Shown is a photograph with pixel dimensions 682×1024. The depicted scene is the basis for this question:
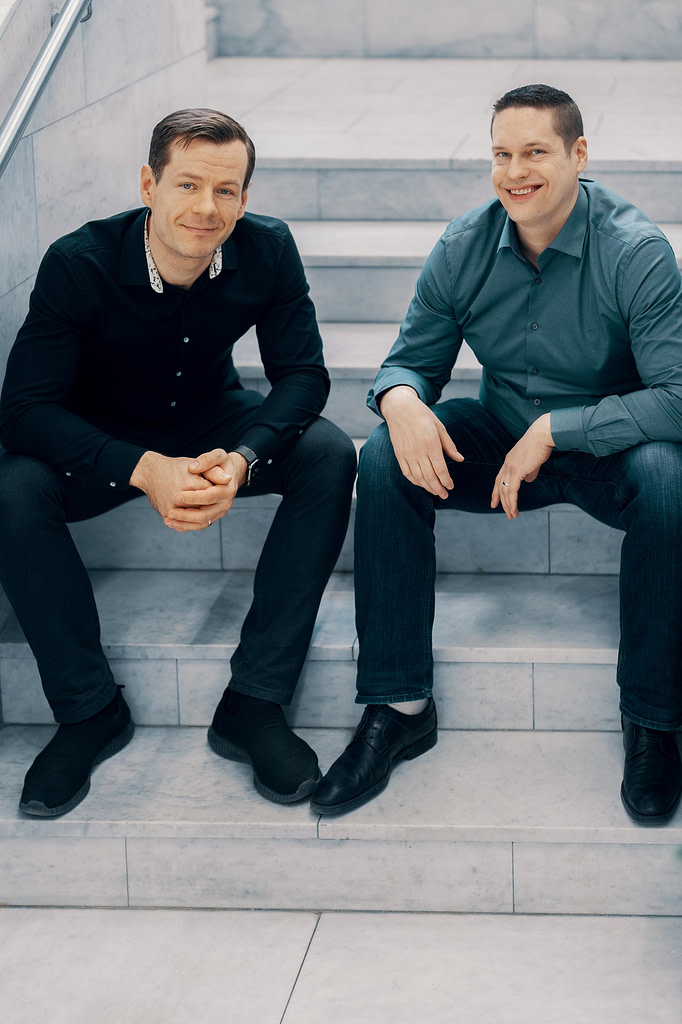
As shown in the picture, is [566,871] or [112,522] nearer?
[566,871]

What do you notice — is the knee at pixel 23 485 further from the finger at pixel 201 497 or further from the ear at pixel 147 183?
the ear at pixel 147 183

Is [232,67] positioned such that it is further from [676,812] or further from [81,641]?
[676,812]

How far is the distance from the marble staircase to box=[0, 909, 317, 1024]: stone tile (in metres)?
0.05

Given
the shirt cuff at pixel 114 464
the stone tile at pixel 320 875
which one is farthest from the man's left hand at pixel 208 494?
the stone tile at pixel 320 875

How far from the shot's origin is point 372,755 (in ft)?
7.39

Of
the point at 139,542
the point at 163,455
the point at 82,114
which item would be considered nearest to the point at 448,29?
the point at 82,114

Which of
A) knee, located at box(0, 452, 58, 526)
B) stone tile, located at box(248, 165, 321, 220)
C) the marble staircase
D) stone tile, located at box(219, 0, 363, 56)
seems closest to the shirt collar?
the marble staircase

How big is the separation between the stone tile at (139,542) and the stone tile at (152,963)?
0.82 metres

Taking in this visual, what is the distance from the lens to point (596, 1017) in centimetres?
192

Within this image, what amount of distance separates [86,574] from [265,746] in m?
0.43

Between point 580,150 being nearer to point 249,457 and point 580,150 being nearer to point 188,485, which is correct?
point 249,457

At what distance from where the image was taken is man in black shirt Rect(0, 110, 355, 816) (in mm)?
2250

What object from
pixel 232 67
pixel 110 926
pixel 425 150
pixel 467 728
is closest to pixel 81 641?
pixel 110 926

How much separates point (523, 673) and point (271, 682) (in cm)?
46
